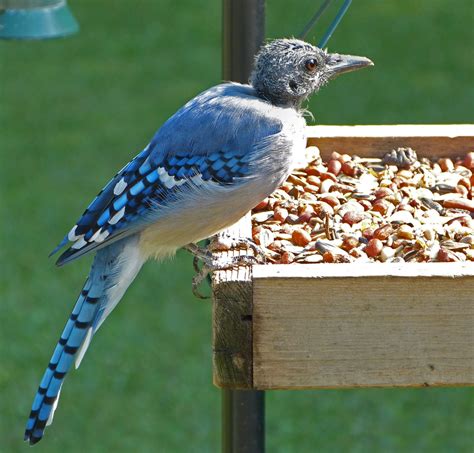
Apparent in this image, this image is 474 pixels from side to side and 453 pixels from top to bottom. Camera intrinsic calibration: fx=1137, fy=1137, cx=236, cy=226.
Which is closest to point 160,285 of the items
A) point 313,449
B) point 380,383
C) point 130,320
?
point 130,320

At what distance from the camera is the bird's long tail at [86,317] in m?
3.38

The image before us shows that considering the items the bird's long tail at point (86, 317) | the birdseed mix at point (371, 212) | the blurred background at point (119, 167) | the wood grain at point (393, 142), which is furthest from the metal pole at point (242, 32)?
the blurred background at point (119, 167)

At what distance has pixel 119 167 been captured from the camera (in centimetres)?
884

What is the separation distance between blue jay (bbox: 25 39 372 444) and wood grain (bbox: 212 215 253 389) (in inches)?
25.2

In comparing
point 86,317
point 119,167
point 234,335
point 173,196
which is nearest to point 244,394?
point 86,317

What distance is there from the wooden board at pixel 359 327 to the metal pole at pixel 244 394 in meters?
0.80

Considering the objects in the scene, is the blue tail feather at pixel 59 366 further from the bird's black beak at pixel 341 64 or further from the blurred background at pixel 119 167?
the blurred background at pixel 119 167

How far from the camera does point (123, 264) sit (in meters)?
3.55

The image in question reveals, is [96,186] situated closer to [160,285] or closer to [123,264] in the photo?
[160,285]

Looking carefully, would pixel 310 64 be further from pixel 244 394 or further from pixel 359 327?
pixel 359 327

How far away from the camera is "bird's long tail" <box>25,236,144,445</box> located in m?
3.38

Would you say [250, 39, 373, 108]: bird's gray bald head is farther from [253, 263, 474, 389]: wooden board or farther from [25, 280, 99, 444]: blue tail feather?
[253, 263, 474, 389]: wooden board

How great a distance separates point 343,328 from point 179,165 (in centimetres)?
95

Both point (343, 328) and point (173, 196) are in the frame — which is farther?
point (173, 196)
